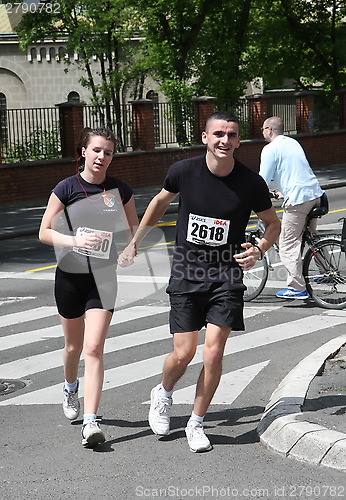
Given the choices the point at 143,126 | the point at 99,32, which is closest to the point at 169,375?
the point at 143,126

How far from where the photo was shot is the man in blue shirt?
32.3ft

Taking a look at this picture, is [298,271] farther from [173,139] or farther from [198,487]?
[173,139]

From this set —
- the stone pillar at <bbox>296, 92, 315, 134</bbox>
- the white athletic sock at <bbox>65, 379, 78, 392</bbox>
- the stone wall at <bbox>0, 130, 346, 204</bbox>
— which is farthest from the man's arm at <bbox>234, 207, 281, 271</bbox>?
the stone pillar at <bbox>296, 92, 315, 134</bbox>

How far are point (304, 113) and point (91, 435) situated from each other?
3147 cm

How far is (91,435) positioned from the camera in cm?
554

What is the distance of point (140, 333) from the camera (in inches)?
360

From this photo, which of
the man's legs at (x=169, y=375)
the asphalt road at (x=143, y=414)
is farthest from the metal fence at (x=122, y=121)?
the man's legs at (x=169, y=375)

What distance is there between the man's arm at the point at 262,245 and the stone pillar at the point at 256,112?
Result: 91.9 ft

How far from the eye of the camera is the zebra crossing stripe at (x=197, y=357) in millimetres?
6988

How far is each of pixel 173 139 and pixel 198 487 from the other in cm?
2552

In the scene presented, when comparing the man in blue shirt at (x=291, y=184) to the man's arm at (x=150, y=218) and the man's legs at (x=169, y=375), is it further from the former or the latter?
the man's legs at (x=169, y=375)

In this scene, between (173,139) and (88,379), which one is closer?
(88,379)

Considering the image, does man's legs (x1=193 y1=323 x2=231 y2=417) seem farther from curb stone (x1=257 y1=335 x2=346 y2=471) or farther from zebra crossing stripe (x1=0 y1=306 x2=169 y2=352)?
zebra crossing stripe (x1=0 y1=306 x2=169 y2=352)

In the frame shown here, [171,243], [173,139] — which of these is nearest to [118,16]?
[173,139]
